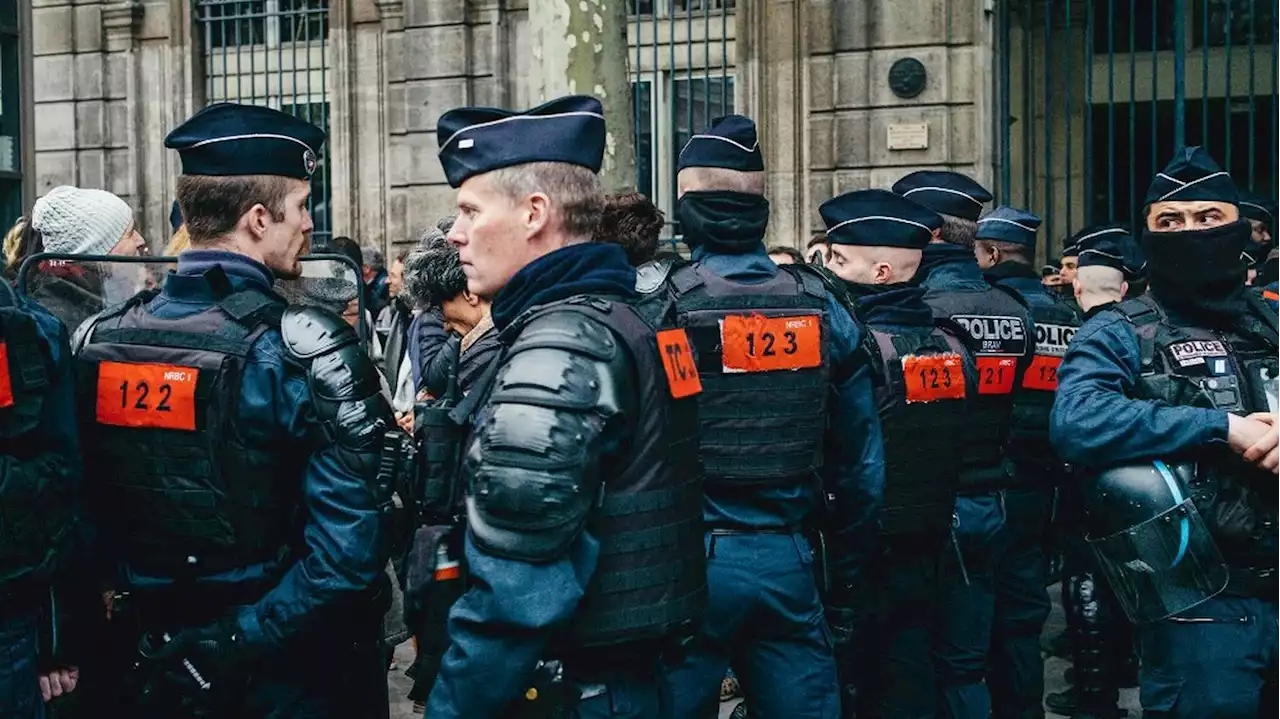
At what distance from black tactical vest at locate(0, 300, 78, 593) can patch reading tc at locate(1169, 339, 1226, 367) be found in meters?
2.94

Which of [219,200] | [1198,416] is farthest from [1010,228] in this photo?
[219,200]

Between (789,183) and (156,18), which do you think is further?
(156,18)

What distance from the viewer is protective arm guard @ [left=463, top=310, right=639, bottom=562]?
8.34 feet

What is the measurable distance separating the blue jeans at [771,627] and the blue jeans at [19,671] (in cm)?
164

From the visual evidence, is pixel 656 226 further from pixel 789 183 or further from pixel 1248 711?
pixel 789 183

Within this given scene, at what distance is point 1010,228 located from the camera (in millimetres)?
6871

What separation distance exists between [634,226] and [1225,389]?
6.20ft

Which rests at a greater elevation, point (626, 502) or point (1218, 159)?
point (1218, 159)

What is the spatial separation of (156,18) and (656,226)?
9909 millimetres

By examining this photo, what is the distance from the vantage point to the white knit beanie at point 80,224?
4.57m

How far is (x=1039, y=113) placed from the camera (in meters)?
12.5

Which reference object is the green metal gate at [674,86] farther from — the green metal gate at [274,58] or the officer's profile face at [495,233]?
the officer's profile face at [495,233]

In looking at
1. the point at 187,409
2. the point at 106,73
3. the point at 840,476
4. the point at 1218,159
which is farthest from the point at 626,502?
the point at 106,73

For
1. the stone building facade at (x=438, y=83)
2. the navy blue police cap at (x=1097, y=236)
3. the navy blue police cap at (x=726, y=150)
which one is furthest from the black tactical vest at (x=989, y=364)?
the stone building facade at (x=438, y=83)
